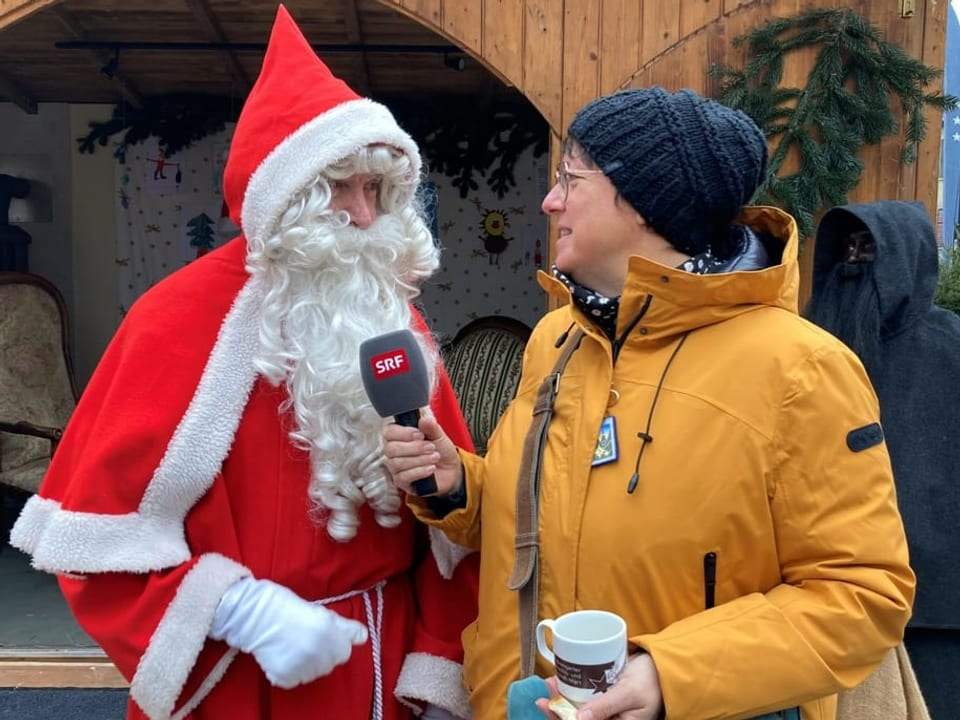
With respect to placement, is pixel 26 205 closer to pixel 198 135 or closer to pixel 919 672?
pixel 198 135

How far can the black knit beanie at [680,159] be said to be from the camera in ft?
4.20

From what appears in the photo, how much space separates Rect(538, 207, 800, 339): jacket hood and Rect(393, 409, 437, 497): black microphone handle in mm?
372

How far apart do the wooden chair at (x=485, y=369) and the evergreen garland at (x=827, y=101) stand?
2.08 m

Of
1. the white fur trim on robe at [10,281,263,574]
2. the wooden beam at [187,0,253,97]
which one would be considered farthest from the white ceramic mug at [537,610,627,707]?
the wooden beam at [187,0,253,97]

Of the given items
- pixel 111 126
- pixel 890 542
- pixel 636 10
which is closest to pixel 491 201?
pixel 111 126

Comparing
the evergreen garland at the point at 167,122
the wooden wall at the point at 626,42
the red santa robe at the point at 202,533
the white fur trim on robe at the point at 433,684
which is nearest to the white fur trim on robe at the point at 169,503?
the red santa robe at the point at 202,533

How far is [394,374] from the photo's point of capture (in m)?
1.39

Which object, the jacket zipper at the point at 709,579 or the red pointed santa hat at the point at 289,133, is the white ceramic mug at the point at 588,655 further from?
the red pointed santa hat at the point at 289,133

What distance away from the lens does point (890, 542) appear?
115 centimetres

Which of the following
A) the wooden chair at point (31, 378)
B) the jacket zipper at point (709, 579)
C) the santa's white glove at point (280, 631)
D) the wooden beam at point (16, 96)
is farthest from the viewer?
the wooden beam at point (16, 96)

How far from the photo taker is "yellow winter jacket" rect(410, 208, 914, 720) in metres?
1.13

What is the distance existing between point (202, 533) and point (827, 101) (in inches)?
103

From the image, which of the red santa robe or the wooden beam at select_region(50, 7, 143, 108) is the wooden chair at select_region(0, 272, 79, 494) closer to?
the wooden beam at select_region(50, 7, 143, 108)

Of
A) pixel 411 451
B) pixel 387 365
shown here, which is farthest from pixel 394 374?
pixel 411 451
